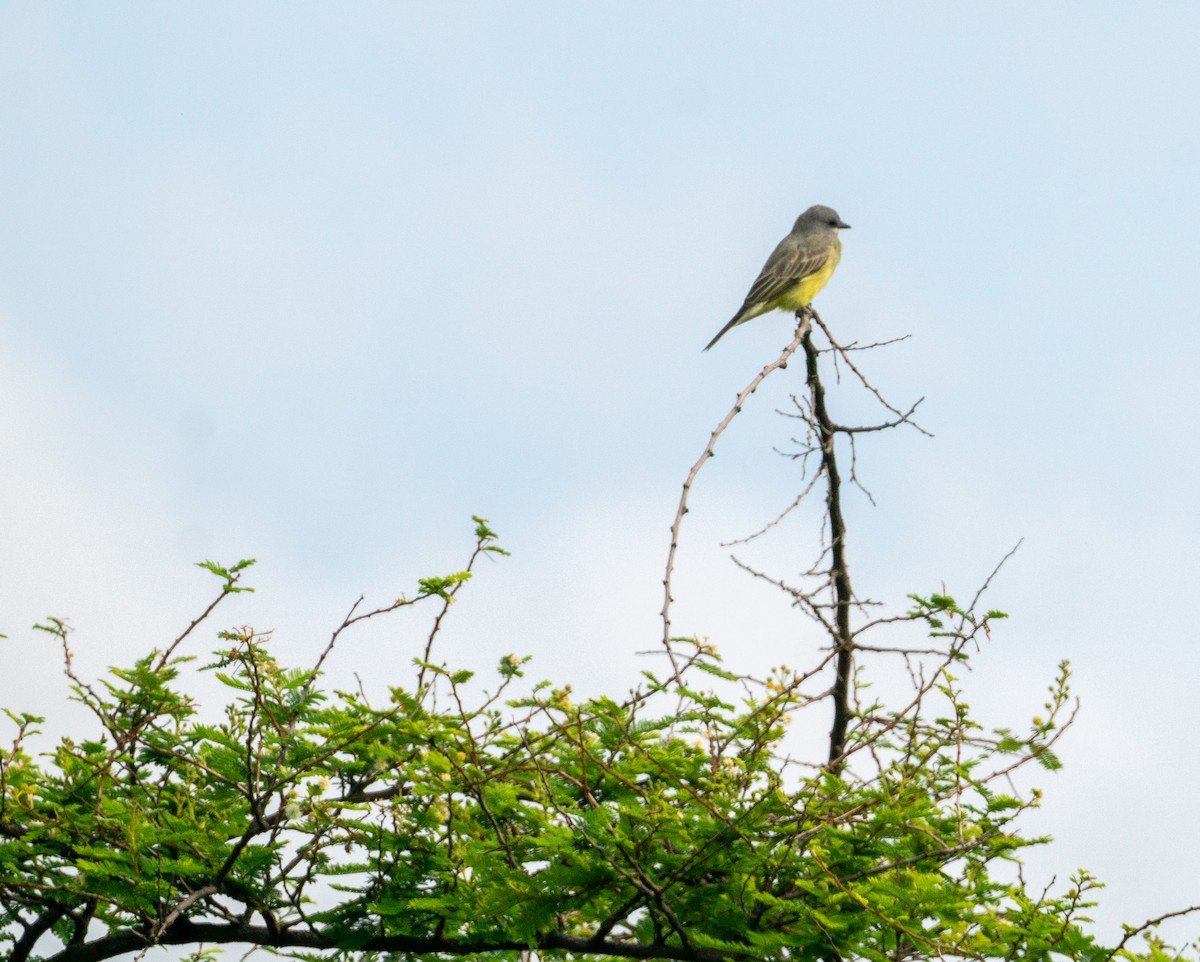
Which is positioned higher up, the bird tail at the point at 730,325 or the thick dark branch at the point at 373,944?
the bird tail at the point at 730,325

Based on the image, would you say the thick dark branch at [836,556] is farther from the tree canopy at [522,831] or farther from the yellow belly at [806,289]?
the yellow belly at [806,289]

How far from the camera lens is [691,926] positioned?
19.2ft

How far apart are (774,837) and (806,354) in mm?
3993

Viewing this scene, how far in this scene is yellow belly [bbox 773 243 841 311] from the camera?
13141 mm

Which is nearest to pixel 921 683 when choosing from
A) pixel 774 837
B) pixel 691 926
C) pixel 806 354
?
pixel 774 837

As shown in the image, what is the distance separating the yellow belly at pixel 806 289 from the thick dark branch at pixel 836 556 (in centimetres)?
433

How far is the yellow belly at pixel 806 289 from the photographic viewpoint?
43.1 feet

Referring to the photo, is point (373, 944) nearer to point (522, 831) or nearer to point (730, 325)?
point (522, 831)

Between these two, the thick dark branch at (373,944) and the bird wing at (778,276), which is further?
the bird wing at (778,276)

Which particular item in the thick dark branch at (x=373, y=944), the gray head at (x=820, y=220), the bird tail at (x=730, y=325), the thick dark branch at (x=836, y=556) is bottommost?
the thick dark branch at (x=373, y=944)

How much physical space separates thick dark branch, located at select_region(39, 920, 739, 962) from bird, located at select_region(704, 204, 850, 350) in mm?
7276

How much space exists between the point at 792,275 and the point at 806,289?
0.28 metres

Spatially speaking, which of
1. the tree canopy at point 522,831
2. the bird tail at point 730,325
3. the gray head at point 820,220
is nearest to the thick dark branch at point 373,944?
the tree canopy at point 522,831

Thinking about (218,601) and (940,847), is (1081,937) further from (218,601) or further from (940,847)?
(218,601)
